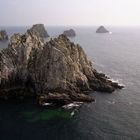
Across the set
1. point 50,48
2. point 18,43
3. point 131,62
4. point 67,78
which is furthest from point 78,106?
point 131,62

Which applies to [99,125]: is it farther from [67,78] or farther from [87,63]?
[87,63]

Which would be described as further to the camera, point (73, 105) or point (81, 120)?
point (73, 105)

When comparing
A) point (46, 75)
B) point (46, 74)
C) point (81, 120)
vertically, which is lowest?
point (81, 120)

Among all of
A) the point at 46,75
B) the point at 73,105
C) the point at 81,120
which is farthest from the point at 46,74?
the point at 81,120

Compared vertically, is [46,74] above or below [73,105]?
above

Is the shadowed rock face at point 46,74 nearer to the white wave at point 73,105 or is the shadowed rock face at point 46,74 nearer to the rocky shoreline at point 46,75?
the rocky shoreline at point 46,75

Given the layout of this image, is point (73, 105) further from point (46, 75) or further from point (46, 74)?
point (46, 74)

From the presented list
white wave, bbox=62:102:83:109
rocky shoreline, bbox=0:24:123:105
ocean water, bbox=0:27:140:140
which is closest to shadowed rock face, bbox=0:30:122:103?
rocky shoreline, bbox=0:24:123:105

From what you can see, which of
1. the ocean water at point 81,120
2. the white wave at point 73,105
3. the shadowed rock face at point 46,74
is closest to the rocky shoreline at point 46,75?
the shadowed rock face at point 46,74
